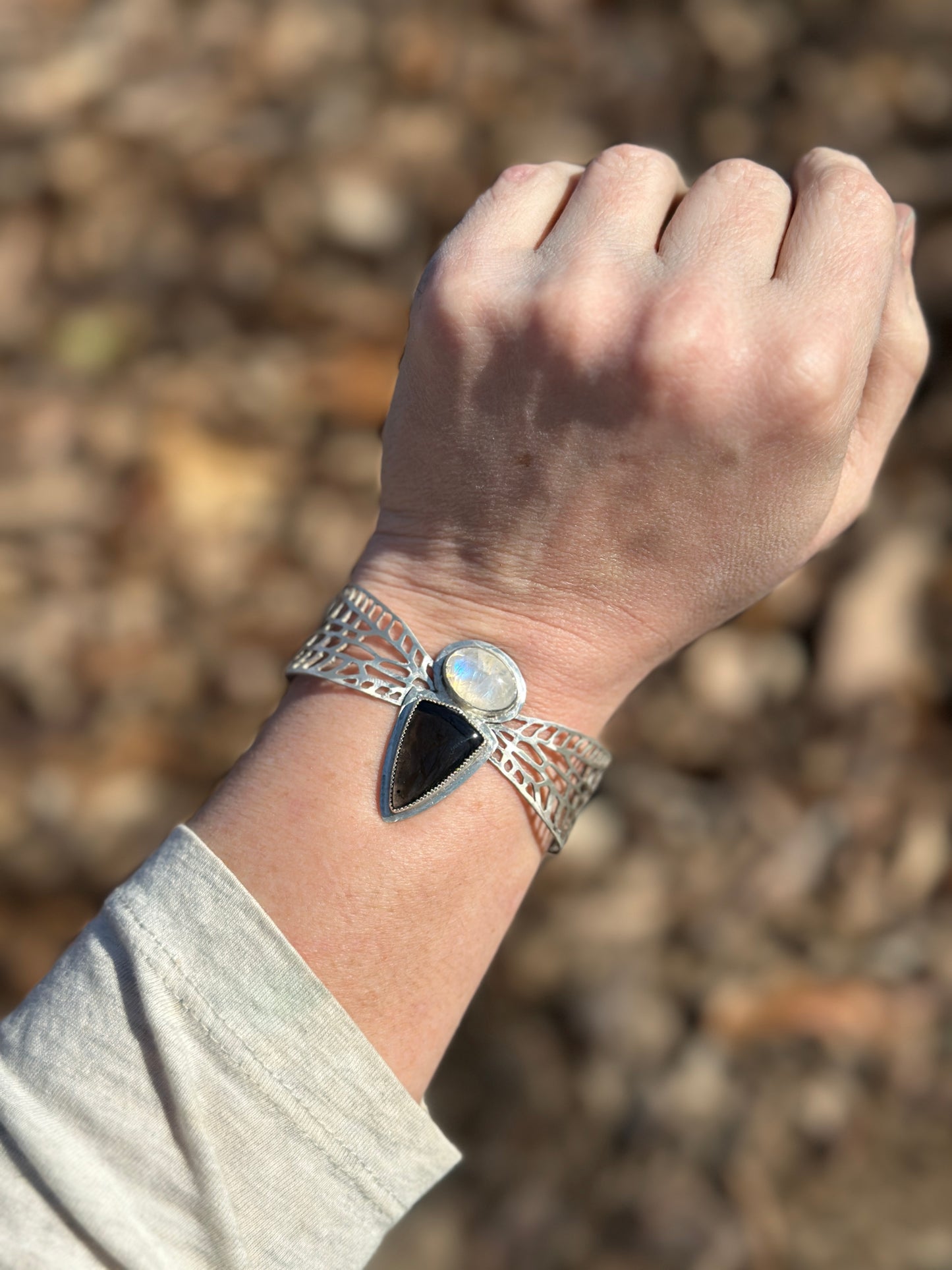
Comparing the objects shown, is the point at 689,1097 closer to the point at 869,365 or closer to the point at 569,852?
the point at 569,852

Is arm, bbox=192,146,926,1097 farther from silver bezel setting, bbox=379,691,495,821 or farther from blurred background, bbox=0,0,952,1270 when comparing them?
blurred background, bbox=0,0,952,1270

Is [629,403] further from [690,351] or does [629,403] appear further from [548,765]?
[548,765]

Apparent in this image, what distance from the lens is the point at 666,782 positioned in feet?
4.41

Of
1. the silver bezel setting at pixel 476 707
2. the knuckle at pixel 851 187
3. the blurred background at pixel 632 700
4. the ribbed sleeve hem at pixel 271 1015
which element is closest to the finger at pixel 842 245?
the knuckle at pixel 851 187

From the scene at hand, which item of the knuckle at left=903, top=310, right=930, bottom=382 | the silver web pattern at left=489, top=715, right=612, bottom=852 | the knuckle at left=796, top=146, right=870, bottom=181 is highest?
the knuckle at left=796, top=146, right=870, bottom=181

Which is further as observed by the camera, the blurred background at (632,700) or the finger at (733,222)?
the blurred background at (632,700)

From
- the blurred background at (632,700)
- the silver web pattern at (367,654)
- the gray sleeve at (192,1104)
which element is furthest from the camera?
the blurred background at (632,700)

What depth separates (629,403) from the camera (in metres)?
0.51

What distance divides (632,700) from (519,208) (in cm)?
89

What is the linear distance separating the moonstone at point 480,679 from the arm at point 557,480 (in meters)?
0.01

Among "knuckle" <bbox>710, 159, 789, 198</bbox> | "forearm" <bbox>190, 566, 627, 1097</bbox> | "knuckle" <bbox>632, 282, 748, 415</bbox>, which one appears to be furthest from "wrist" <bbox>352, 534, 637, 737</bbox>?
"knuckle" <bbox>710, 159, 789, 198</bbox>

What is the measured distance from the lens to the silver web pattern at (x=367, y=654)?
0.55m

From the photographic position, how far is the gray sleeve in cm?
45

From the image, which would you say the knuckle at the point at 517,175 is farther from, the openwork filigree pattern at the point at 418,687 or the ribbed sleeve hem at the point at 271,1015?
the ribbed sleeve hem at the point at 271,1015
